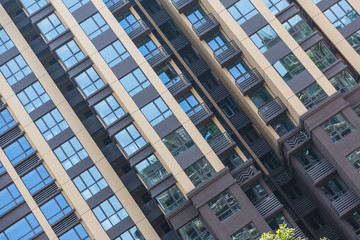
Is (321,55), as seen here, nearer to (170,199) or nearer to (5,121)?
(170,199)

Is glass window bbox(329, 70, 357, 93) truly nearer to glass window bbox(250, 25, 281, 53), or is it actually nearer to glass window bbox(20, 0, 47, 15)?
glass window bbox(250, 25, 281, 53)

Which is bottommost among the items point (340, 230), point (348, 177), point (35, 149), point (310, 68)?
point (340, 230)

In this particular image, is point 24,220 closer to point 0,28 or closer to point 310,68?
point 0,28

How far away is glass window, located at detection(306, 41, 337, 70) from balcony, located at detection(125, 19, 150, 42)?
1477cm

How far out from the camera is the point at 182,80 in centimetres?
5419

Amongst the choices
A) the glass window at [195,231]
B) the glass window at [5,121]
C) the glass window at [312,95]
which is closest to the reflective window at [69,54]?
the glass window at [5,121]

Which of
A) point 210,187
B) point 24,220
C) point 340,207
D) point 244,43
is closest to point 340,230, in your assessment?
point 340,207

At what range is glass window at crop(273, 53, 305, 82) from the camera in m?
51.8

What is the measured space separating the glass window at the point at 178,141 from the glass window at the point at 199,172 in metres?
1.72

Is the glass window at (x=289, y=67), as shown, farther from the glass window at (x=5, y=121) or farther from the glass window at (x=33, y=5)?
the glass window at (x=5, y=121)

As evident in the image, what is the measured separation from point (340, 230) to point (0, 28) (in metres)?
36.6

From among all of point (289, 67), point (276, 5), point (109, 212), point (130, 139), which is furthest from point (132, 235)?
point (276, 5)

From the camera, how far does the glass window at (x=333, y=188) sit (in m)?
49.7

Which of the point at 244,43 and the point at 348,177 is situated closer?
the point at 348,177
